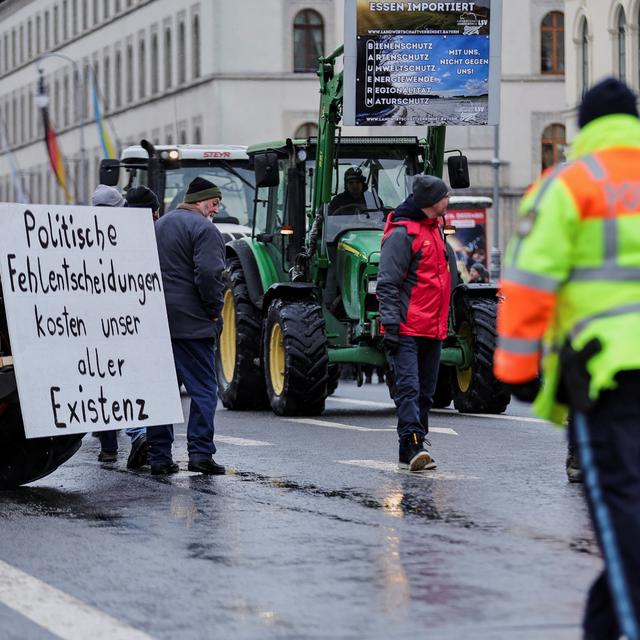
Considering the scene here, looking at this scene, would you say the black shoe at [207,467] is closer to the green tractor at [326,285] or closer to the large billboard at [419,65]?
the green tractor at [326,285]

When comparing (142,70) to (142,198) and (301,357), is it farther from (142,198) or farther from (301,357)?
(142,198)

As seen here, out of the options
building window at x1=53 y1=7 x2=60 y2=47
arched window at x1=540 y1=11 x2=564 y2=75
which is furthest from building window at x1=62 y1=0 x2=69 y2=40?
arched window at x1=540 y1=11 x2=564 y2=75

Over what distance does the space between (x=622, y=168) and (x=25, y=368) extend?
20.3 feet

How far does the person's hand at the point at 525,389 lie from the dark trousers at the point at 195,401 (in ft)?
21.8

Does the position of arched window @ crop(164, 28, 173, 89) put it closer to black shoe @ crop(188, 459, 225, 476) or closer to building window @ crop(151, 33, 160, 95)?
building window @ crop(151, 33, 160, 95)

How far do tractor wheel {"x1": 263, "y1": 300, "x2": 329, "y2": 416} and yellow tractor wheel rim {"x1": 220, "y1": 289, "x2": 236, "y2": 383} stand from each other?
1.84 m

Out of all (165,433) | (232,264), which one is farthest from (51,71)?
(165,433)

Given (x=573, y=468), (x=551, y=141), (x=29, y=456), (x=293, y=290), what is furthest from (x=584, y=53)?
(x=29, y=456)

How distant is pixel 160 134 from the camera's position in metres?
83.1

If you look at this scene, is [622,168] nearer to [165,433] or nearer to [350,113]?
[165,433]

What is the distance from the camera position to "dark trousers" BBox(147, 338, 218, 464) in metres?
12.3

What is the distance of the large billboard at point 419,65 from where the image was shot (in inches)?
738

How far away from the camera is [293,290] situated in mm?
18547

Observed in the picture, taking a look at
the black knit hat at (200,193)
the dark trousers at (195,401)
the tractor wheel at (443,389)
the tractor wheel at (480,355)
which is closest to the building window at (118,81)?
the tractor wheel at (443,389)
